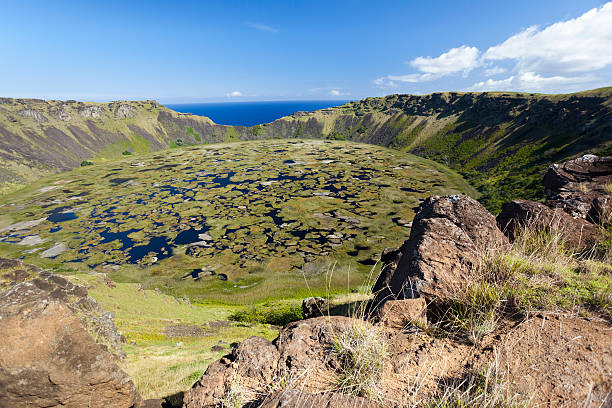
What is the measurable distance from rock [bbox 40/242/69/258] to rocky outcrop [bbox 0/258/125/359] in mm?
35561

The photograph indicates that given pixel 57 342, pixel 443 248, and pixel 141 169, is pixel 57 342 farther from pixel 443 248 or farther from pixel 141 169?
pixel 141 169

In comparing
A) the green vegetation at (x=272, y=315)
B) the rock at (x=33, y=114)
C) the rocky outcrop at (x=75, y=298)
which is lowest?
the green vegetation at (x=272, y=315)

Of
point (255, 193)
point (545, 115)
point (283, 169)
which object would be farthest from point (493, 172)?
point (255, 193)

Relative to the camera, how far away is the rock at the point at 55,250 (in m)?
45.1

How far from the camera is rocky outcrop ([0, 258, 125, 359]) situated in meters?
12.7

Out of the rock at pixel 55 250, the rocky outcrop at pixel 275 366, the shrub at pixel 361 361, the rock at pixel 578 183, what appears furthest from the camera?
the rock at pixel 55 250

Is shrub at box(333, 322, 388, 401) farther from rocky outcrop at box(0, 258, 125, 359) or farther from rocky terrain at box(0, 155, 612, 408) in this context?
rocky outcrop at box(0, 258, 125, 359)

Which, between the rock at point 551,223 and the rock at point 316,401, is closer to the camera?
the rock at point 316,401

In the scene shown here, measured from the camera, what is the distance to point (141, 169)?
109500 millimetres

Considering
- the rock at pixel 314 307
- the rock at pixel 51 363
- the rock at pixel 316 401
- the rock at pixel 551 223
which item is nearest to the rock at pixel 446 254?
the rock at pixel 551 223

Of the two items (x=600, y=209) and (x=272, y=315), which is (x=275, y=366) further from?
(x=272, y=315)

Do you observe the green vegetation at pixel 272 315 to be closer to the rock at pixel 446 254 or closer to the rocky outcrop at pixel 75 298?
the rocky outcrop at pixel 75 298

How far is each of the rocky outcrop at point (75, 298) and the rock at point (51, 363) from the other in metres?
5.61

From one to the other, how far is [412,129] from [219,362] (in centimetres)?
18901
